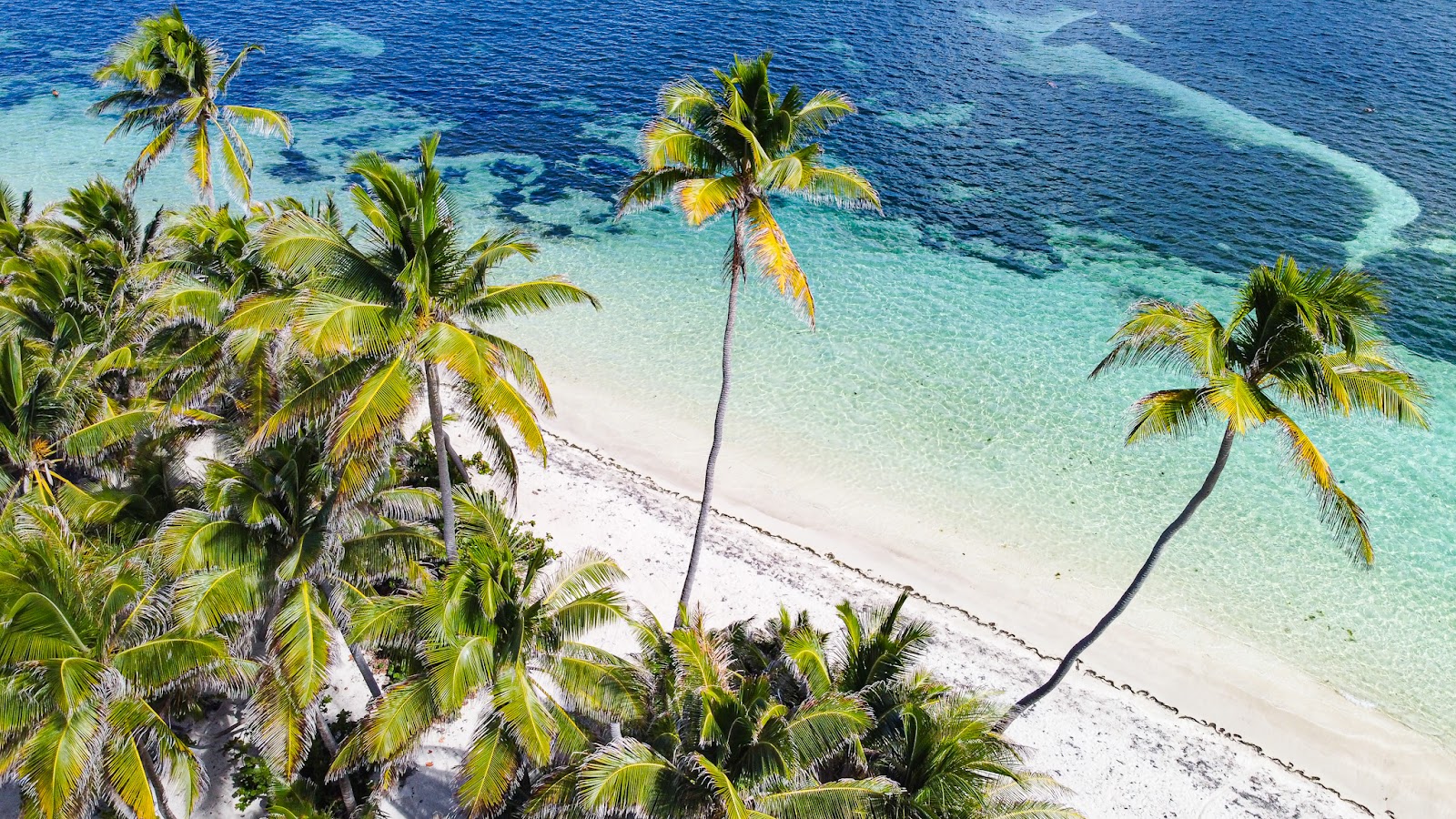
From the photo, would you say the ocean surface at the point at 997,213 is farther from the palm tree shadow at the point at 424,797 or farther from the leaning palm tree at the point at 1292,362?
the palm tree shadow at the point at 424,797

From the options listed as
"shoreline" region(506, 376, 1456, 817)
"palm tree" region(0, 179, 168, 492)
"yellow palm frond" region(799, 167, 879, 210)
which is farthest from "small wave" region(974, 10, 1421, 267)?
"palm tree" region(0, 179, 168, 492)

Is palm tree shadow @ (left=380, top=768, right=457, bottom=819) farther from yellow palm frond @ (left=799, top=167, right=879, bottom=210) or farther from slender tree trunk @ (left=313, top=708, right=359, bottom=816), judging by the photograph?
yellow palm frond @ (left=799, top=167, right=879, bottom=210)

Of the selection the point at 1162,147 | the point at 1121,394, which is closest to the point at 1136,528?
the point at 1121,394

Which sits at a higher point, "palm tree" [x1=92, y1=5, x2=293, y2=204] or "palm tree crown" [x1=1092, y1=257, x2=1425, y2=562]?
"palm tree crown" [x1=1092, y1=257, x2=1425, y2=562]

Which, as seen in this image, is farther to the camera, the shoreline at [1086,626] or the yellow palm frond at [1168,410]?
the shoreline at [1086,626]

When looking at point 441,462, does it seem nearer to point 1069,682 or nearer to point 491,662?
point 491,662

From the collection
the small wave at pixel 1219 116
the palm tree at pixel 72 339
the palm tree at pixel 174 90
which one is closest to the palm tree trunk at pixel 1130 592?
the palm tree at pixel 72 339
